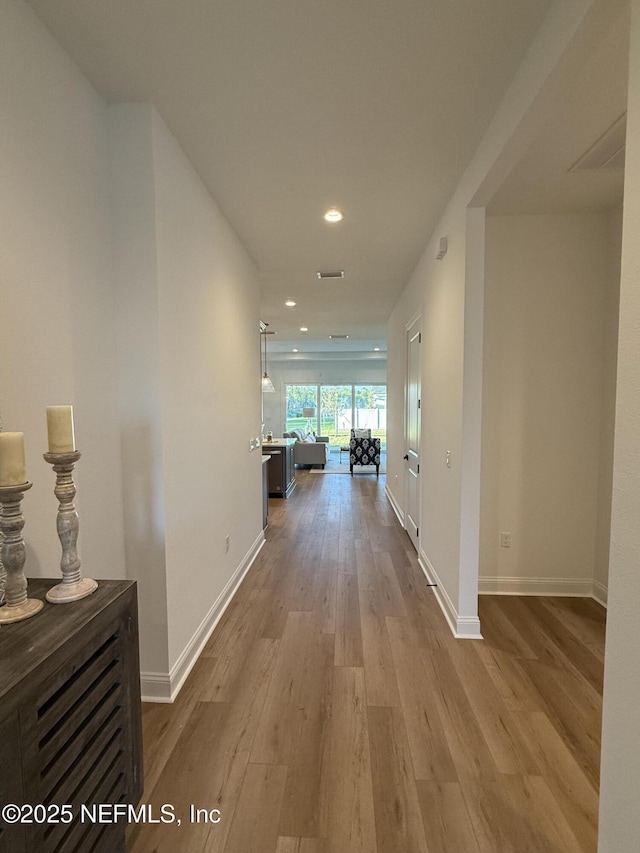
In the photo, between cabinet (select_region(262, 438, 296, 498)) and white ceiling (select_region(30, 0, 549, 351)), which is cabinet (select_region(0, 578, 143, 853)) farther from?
cabinet (select_region(262, 438, 296, 498))

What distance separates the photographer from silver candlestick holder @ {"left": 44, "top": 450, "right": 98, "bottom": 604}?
1041 millimetres

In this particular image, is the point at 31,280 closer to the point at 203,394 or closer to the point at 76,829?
the point at 203,394

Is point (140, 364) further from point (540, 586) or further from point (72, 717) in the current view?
point (540, 586)

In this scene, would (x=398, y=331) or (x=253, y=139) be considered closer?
(x=253, y=139)

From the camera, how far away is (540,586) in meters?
2.88

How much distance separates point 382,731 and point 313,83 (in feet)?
8.86

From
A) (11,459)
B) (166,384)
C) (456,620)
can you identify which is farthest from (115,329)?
(456,620)

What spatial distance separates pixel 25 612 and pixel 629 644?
1460 mm

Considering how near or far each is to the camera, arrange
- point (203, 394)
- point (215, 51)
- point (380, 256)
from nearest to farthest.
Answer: point (215, 51) < point (203, 394) < point (380, 256)

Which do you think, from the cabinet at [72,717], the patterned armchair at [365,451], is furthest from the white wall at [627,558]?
the patterned armchair at [365,451]

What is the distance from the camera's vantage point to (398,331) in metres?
5.21

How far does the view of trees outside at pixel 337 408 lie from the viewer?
38.3 feet

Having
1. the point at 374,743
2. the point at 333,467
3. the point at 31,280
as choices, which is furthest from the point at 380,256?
the point at 333,467

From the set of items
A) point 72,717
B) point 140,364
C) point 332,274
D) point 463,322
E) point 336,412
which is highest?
point 332,274
